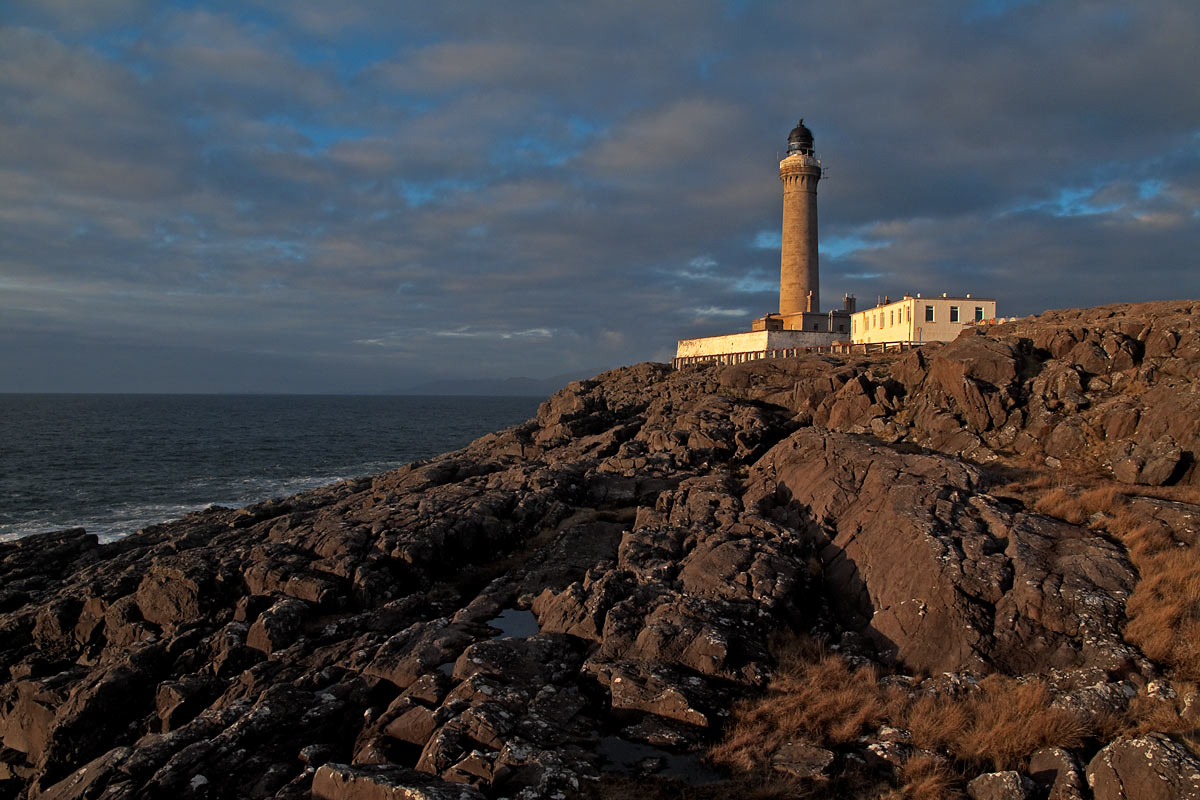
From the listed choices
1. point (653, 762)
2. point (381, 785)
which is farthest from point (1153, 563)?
point (381, 785)

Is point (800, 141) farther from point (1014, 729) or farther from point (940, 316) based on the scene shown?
point (1014, 729)

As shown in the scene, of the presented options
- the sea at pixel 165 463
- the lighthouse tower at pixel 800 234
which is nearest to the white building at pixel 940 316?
the lighthouse tower at pixel 800 234

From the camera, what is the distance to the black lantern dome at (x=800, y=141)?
65.1m

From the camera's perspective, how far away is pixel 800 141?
65.1 meters

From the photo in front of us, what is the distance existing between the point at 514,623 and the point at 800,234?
56.6 m

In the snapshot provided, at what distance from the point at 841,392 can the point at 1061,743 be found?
2381 cm

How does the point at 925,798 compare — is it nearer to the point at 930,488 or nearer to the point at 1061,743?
the point at 1061,743

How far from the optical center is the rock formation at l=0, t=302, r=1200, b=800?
10.2m

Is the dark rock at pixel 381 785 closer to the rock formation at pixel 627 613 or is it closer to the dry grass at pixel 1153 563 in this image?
the rock formation at pixel 627 613

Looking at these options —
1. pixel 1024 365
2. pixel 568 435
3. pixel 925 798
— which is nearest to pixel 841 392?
pixel 1024 365

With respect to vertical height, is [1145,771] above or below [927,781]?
above

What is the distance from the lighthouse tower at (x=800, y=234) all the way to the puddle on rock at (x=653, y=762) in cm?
5676

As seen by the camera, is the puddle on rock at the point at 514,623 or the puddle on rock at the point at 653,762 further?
the puddle on rock at the point at 514,623

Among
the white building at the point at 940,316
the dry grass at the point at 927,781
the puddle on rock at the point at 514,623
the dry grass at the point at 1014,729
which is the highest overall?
the white building at the point at 940,316
